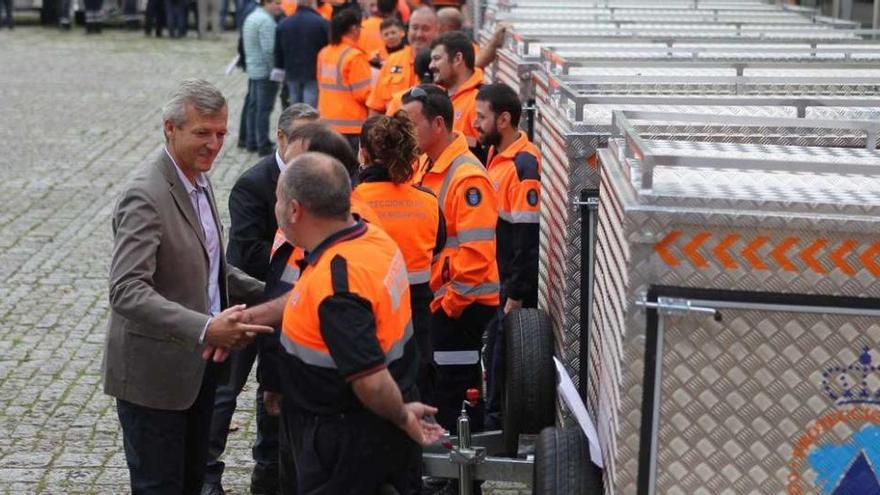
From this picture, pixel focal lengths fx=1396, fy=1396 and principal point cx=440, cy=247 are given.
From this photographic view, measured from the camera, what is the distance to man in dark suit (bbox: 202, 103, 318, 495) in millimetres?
6426

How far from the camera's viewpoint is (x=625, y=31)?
11.6 metres

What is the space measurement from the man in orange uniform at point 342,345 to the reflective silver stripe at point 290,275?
868 mm

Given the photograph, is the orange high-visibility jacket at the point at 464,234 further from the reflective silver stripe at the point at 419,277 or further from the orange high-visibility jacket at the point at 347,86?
the orange high-visibility jacket at the point at 347,86

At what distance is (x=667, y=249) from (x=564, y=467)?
1.06 metres

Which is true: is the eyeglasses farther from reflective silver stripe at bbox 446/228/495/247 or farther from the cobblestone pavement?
the cobblestone pavement

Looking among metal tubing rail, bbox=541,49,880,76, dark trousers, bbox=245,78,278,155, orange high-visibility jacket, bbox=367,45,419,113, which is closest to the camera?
metal tubing rail, bbox=541,49,880,76

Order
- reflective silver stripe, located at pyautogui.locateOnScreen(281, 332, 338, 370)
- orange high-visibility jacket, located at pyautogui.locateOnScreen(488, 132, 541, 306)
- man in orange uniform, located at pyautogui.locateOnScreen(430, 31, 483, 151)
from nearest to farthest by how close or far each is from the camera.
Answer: reflective silver stripe, located at pyautogui.locateOnScreen(281, 332, 338, 370)
orange high-visibility jacket, located at pyautogui.locateOnScreen(488, 132, 541, 306)
man in orange uniform, located at pyautogui.locateOnScreen(430, 31, 483, 151)

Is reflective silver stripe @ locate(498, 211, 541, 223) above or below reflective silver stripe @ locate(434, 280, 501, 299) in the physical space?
above

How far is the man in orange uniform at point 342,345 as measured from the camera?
458cm

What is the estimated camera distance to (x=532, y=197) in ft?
24.0

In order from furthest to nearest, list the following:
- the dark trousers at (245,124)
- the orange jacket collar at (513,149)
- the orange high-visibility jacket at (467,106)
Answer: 1. the dark trousers at (245,124)
2. the orange high-visibility jacket at (467,106)
3. the orange jacket collar at (513,149)

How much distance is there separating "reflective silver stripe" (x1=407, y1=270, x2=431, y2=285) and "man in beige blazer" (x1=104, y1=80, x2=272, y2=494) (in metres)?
1.01

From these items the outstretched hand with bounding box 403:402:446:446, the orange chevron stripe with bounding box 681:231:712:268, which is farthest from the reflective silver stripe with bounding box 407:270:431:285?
the orange chevron stripe with bounding box 681:231:712:268

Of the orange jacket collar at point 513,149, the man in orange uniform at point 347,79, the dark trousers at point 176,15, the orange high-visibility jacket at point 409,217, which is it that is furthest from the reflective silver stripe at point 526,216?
the dark trousers at point 176,15
